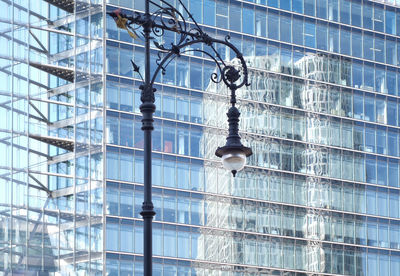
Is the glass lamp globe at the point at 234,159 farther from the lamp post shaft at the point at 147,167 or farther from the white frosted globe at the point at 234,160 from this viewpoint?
the lamp post shaft at the point at 147,167

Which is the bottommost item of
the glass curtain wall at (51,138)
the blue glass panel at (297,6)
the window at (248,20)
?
the glass curtain wall at (51,138)

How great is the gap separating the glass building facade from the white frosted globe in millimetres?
53871

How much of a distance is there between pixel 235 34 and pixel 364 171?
15482mm

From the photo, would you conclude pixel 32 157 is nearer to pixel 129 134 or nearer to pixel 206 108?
pixel 129 134

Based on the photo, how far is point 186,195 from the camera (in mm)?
85375

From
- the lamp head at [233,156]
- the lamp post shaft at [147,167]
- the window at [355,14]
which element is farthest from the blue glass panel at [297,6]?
the lamp post shaft at [147,167]

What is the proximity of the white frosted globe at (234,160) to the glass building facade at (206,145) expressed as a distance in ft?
177

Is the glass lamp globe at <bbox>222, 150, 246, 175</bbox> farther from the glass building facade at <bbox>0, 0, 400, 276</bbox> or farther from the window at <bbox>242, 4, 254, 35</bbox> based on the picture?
the window at <bbox>242, 4, 254, 35</bbox>

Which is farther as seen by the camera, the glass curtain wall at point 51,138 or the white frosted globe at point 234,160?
the glass curtain wall at point 51,138

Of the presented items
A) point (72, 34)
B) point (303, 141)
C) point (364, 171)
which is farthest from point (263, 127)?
point (72, 34)

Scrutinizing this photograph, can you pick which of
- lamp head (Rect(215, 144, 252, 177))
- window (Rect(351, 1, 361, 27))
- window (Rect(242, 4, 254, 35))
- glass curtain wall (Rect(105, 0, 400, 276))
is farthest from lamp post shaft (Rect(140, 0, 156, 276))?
window (Rect(351, 1, 361, 27))

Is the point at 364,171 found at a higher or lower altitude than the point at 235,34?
lower

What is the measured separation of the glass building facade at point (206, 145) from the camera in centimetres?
7981

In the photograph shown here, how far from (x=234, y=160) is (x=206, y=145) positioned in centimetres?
6316
